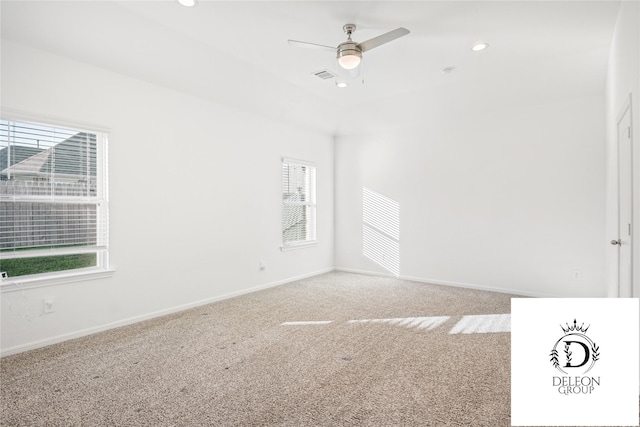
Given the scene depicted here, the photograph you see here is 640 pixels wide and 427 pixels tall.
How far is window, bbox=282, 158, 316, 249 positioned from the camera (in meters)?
5.64

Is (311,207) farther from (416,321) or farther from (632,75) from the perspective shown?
(632,75)

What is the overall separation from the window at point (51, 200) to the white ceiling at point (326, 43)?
80 centimetres

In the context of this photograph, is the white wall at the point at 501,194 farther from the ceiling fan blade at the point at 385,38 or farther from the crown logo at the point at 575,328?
the crown logo at the point at 575,328

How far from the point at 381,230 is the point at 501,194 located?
2002mm

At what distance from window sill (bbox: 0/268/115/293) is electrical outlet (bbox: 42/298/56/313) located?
0.14m

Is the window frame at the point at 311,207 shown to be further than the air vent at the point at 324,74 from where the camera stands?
Yes

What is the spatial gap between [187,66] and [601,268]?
546 cm

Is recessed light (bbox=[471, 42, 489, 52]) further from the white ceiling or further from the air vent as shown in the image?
the air vent

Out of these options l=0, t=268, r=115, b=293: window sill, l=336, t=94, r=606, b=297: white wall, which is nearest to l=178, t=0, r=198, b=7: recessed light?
l=0, t=268, r=115, b=293: window sill

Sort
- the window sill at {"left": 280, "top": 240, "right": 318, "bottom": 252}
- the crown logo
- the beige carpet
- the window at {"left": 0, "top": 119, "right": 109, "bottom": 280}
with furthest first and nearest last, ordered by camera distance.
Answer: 1. the window sill at {"left": 280, "top": 240, "right": 318, "bottom": 252}
2. the window at {"left": 0, "top": 119, "right": 109, "bottom": 280}
3. the beige carpet
4. the crown logo

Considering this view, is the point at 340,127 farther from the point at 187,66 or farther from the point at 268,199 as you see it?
the point at 187,66

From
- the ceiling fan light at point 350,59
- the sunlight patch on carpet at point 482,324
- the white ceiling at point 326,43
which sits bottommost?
the sunlight patch on carpet at point 482,324

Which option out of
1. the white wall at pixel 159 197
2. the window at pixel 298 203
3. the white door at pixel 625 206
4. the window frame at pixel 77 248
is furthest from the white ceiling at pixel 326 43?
the window at pixel 298 203

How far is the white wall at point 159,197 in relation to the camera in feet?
9.91
